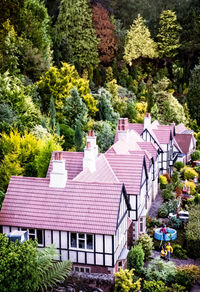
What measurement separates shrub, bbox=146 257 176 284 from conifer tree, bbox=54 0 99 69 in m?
50.2

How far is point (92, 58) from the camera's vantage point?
71.8m

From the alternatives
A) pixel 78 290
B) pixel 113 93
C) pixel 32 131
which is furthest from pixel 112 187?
pixel 113 93

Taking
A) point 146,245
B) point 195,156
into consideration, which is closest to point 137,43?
point 195,156

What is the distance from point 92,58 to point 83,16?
7348 mm

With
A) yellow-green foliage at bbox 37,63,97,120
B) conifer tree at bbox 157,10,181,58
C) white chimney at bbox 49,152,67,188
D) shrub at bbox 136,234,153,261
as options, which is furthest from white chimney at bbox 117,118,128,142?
conifer tree at bbox 157,10,181,58

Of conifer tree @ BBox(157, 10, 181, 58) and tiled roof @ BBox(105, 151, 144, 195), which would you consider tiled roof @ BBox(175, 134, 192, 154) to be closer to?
tiled roof @ BBox(105, 151, 144, 195)

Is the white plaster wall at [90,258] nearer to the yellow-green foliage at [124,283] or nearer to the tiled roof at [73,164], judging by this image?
the yellow-green foliage at [124,283]

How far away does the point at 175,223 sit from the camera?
3105cm

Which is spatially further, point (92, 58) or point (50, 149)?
point (92, 58)

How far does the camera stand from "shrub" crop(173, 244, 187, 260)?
25895 mm

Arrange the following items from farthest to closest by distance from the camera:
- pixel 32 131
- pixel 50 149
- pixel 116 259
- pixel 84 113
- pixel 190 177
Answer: pixel 84 113
pixel 190 177
pixel 32 131
pixel 50 149
pixel 116 259

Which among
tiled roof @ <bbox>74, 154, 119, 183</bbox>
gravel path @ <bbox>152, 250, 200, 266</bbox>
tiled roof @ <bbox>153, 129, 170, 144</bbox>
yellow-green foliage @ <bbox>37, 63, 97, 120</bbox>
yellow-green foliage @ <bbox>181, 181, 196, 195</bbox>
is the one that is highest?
yellow-green foliage @ <bbox>37, 63, 97, 120</bbox>

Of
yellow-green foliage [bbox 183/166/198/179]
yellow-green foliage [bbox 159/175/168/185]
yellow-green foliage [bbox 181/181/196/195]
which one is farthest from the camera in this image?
yellow-green foliage [bbox 183/166/198/179]

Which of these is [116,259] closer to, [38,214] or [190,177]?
[38,214]
